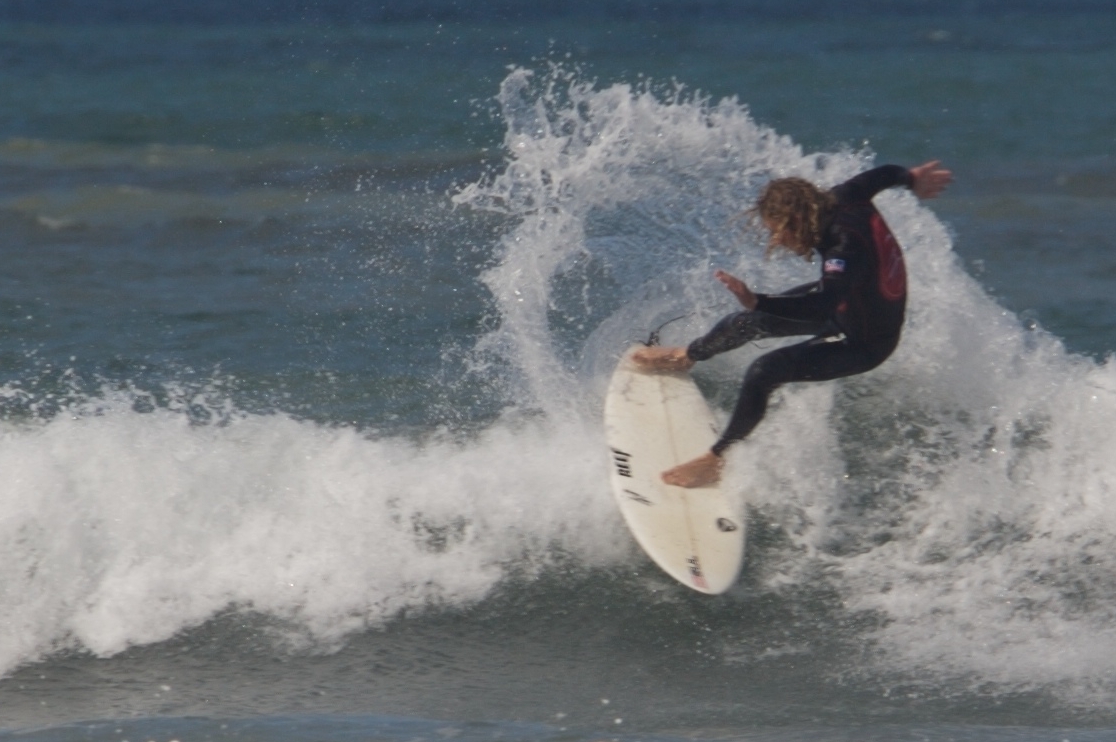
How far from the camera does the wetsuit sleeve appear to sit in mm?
5773

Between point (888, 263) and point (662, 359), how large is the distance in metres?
1.15

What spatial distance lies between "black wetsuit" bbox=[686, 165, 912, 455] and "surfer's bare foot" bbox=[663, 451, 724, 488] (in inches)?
4.7

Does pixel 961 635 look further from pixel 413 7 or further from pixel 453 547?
pixel 413 7

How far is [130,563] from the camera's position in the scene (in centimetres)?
625

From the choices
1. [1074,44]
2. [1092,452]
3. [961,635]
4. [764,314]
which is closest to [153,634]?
[764,314]

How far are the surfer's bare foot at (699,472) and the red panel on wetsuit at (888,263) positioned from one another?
99 cm

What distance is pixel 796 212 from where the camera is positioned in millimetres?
5660

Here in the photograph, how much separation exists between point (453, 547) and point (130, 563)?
1372mm

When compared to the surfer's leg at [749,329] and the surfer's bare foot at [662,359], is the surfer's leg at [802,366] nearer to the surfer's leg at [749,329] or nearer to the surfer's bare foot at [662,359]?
the surfer's leg at [749,329]

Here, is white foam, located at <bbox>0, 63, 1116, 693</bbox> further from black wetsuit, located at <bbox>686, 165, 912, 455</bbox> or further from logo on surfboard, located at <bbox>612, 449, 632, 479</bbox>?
black wetsuit, located at <bbox>686, 165, 912, 455</bbox>

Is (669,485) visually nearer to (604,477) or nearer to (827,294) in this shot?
(604,477)

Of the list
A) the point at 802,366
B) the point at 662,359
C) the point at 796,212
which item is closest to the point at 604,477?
the point at 662,359

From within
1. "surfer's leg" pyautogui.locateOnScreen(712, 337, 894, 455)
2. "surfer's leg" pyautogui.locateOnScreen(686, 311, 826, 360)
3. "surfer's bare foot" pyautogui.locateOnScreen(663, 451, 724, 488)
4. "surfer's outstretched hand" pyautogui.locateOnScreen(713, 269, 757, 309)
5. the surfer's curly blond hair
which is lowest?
"surfer's bare foot" pyautogui.locateOnScreen(663, 451, 724, 488)

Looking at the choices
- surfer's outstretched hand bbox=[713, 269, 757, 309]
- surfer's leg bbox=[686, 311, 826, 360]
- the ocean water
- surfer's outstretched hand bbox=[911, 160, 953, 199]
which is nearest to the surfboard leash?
the ocean water
